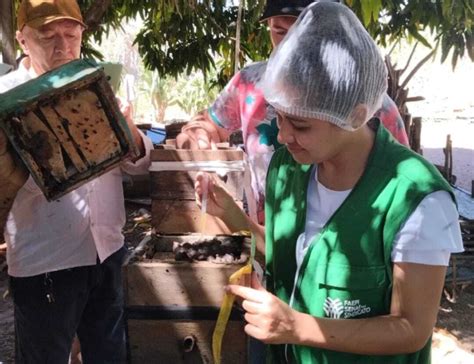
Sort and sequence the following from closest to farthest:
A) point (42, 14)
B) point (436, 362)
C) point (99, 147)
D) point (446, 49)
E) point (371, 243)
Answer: point (371, 243)
point (99, 147)
point (42, 14)
point (436, 362)
point (446, 49)

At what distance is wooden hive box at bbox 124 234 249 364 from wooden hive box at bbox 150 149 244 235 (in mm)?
245

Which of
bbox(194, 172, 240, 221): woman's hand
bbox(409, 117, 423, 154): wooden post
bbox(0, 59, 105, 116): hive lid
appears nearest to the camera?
bbox(0, 59, 105, 116): hive lid

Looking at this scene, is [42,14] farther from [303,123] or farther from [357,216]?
[357,216]

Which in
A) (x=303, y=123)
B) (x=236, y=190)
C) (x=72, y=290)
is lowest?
(x=72, y=290)

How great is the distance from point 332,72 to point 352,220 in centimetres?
36

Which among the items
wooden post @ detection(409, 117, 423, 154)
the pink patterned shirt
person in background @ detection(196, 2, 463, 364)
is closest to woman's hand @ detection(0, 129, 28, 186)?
person in background @ detection(196, 2, 463, 364)

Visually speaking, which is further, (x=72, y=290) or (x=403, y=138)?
(x=72, y=290)

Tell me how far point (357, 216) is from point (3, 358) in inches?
134

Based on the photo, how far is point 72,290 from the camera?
2.22m

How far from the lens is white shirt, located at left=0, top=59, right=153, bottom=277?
84.4 inches

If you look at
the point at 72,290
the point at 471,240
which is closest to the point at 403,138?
the point at 72,290

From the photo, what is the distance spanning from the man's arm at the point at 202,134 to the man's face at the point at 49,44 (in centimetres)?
60

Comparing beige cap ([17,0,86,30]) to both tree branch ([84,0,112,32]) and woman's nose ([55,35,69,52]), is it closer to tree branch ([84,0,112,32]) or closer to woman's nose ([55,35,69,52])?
woman's nose ([55,35,69,52])

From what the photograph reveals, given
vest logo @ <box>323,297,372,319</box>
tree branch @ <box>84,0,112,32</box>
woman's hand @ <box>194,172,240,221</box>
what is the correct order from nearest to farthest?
vest logo @ <box>323,297,372,319</box>
woman's hand @ <box>194,172,240,221</box>
tree branch @ <box>84,0,112,32</box>
